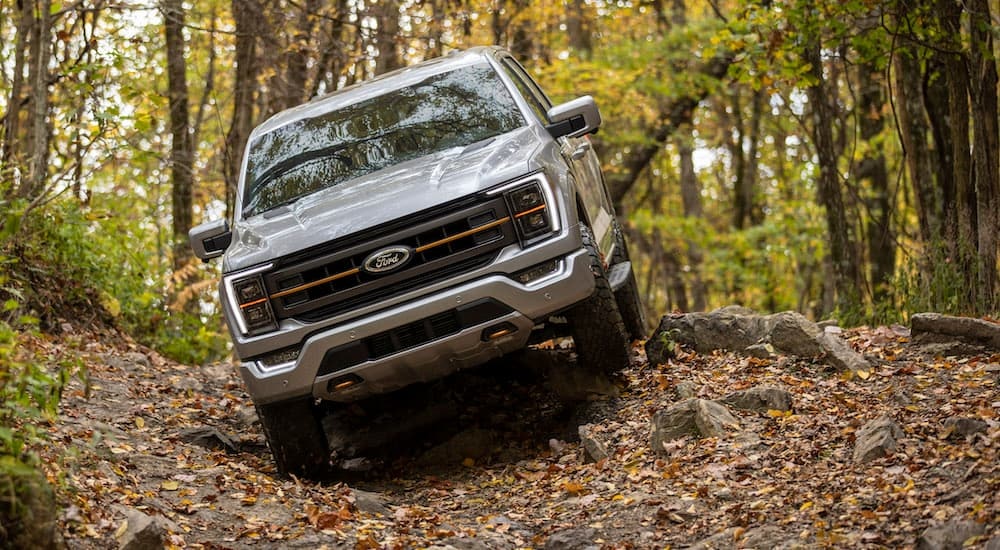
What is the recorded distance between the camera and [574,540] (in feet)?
15.7

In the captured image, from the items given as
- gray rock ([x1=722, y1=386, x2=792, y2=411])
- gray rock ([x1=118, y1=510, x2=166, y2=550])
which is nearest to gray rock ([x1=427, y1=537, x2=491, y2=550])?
gray rock ([x1=118, y1=510, x2=166, y2=550])

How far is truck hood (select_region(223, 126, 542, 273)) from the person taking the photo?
582 cm

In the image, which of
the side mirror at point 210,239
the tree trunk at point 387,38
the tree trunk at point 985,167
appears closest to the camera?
the side mirror at point 210,239

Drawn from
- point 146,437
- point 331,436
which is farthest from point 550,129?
point 146,437

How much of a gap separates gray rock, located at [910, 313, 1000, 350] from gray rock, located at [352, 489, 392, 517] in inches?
141

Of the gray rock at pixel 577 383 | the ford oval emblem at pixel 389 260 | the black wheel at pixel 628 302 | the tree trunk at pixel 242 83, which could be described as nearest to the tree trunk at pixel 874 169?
the black wheel at pixel 628 302

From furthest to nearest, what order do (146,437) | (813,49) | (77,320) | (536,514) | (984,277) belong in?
(813,49), (77,320), (984,277), (146,437), (536,514)

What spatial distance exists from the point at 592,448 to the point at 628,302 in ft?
6.30

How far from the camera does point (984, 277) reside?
8.00m

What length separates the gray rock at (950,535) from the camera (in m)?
3.84

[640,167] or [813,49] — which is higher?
[813,49]

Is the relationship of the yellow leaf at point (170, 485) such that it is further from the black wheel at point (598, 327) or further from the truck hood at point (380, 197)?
the black wheel at point (598, 327)

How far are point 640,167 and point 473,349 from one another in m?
15.1

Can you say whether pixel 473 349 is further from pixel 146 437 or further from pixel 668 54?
pixel 668 54
